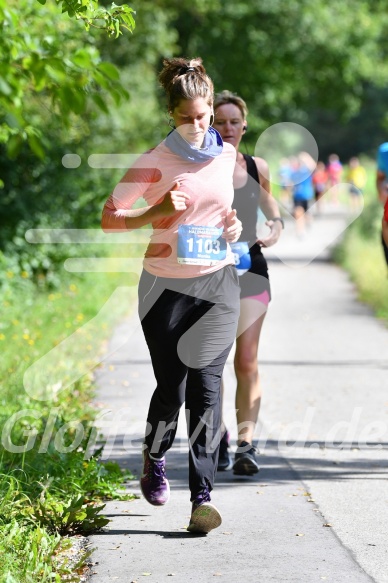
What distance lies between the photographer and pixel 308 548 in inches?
186

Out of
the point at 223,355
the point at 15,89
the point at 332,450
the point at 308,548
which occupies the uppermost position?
the point at 15,89

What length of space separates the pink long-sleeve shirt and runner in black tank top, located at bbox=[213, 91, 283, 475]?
1.08m

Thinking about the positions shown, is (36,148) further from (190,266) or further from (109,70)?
(190,266)

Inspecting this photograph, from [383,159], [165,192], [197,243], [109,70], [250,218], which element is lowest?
[383,159]

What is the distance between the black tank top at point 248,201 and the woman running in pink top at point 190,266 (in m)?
0.98

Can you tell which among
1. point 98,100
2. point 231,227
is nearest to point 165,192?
point 231,227

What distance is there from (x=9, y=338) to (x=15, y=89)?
22.6ft

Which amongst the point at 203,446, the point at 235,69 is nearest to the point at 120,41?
the point at 235,69

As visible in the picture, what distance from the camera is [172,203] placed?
4727 mm

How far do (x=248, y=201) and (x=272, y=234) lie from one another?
0.81ft

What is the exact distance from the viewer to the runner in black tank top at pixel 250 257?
20.0 feet

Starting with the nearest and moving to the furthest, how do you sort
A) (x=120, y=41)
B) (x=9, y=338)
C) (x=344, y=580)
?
(x=344, y=580) → (x=9, y=338) → (x=120, y=41)

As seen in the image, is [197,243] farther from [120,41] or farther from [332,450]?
[120,41]

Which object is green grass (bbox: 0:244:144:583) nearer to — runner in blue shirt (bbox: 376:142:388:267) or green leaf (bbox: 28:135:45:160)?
green leaf (bbox: 28:135:45:160)
